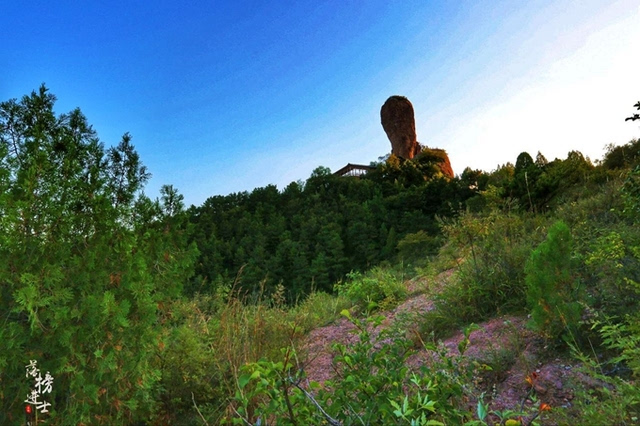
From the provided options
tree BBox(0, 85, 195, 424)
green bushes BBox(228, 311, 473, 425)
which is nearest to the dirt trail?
green bushes BBox(228, 311, 473, 425)

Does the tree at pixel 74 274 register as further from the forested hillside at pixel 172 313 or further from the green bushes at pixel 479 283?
the green bushes at pixel 479 283

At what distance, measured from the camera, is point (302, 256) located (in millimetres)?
15578

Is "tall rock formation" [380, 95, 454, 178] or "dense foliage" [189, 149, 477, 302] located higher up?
"tall rock formation" [380, 95, 454, 178]

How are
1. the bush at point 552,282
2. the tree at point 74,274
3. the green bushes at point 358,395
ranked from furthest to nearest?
the bush at point 552,282, the tree at point 74,274, the green bushes at point 358,395

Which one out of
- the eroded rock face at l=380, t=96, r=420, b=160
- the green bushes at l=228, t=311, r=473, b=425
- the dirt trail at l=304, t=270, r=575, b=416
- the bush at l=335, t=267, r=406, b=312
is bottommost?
the dirt trail at l=304, t=270, r=575, b=416

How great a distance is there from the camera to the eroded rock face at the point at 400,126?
117 ft

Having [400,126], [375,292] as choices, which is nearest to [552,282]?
[375,292]

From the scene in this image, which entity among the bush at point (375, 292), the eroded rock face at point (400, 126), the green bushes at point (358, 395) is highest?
the eroded rock face at point (400, 126)

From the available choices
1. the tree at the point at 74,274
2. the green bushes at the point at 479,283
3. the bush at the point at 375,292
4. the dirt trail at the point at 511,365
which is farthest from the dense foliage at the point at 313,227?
the tree at the point at 74,274

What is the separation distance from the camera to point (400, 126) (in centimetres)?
3609

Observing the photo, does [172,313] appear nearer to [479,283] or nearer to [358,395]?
[358,395]

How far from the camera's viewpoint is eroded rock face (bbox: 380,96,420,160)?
117 feet

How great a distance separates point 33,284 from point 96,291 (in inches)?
13.6

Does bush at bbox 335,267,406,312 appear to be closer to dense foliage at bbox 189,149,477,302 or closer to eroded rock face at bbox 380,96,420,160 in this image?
dense foliage at bbox 189,149,477,302
